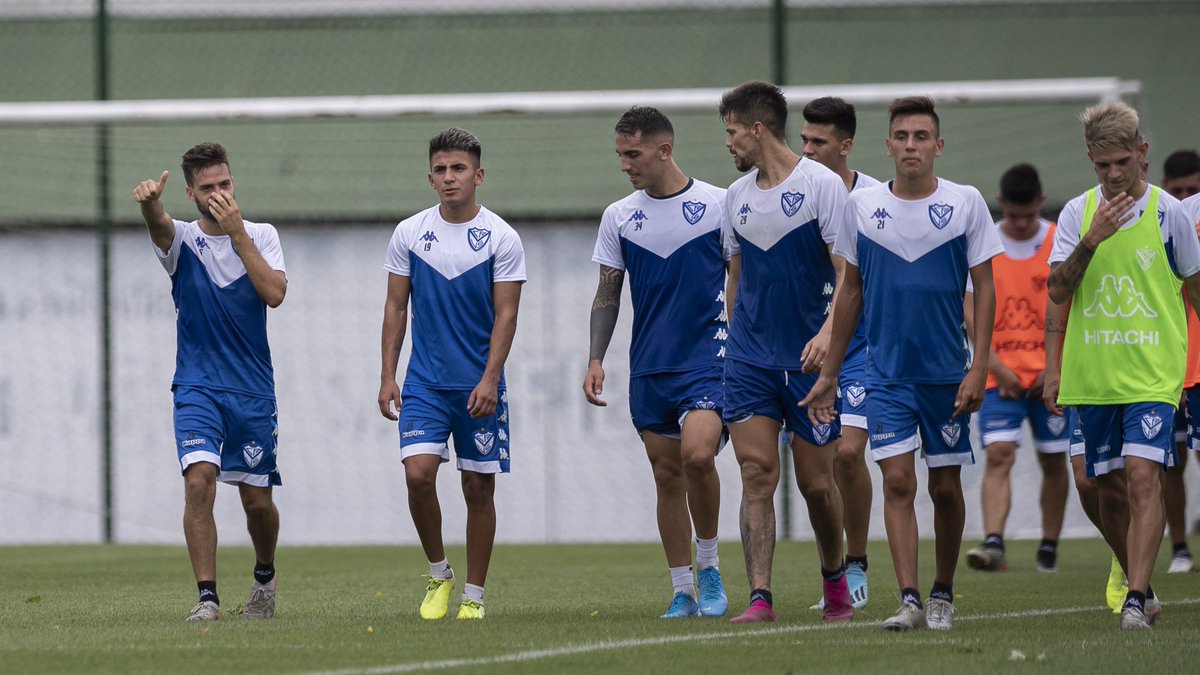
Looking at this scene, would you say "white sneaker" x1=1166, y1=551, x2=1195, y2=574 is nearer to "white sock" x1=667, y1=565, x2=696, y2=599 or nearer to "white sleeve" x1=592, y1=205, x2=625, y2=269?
"white sock" x1=667, y1=565, x2=696, y2=599

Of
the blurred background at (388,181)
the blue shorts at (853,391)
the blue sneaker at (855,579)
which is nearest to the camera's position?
the blue shorts at (853,391)

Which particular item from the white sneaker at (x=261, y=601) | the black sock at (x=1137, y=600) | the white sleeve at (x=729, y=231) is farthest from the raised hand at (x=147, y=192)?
the black sock at (x=1137, y=600)

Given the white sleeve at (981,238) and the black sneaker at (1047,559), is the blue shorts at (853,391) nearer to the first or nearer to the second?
the white sleeve at (981,238)

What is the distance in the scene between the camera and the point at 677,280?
25.7 ft

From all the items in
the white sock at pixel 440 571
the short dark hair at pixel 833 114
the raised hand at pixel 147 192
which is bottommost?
the white sock at pixel 440 571

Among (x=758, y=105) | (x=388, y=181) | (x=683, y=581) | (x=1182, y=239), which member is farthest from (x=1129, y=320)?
(x=388, y=181)

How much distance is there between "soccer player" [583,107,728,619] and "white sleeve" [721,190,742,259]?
179 millimetres

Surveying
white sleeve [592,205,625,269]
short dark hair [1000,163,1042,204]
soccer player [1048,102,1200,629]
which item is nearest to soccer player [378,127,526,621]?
white sleeve [592,205,625,269]

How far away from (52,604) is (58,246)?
26.4 feet

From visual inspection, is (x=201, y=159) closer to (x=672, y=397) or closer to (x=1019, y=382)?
(x=672, y=397)

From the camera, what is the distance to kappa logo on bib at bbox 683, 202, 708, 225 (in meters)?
7.84

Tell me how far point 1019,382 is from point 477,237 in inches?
172

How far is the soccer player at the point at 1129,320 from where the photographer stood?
6.98 m

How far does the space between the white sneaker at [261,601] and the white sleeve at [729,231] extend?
2.57m
